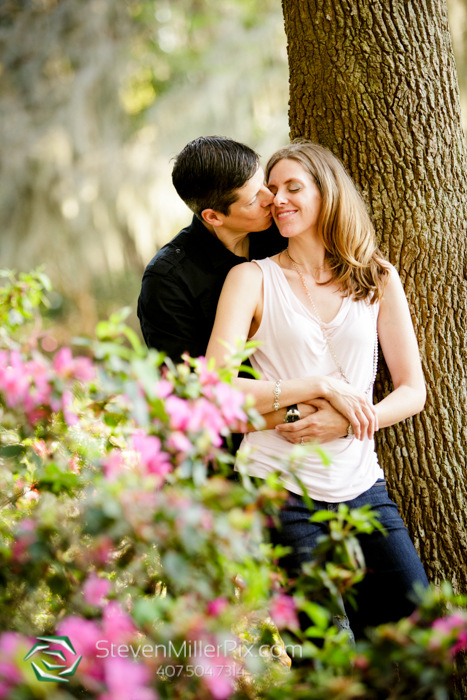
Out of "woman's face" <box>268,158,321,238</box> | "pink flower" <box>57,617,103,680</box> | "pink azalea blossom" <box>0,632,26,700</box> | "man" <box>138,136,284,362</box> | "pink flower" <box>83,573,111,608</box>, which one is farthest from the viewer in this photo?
"man" <box>138,136,284,362</box>

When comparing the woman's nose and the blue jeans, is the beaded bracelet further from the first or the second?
the woman's nose

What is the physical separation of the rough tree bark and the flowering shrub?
110 centimetres

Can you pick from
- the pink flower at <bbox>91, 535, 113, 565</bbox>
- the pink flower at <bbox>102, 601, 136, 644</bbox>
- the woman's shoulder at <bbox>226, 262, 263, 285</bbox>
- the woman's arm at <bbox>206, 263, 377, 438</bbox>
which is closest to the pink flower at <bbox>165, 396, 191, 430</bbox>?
the pink flower at <bbox>91, 535, 113, 565</bbox>

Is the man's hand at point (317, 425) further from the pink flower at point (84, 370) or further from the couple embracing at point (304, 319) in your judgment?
the pink flower at point (84, 370)

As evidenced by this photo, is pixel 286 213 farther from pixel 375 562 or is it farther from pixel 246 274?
pixel 375 562

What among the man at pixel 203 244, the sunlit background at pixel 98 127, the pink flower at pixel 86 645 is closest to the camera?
the pink flower at pixel 86 645

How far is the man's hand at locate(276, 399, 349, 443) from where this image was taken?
70.9 inches

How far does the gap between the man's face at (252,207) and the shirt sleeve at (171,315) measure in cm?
32

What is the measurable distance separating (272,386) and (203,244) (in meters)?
0.71

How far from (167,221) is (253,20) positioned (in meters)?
5.05

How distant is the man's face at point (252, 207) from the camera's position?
81.0 inches

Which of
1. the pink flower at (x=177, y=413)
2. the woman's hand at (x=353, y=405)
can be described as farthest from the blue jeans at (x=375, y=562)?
the pink flower at (x=177, y=413)

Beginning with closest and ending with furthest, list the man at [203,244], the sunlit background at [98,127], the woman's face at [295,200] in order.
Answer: the woman's face at [295,200]
the man at [203,244]
the sunlit background at [98,127]

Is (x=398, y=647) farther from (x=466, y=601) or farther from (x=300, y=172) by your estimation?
(x=300, y=172)
